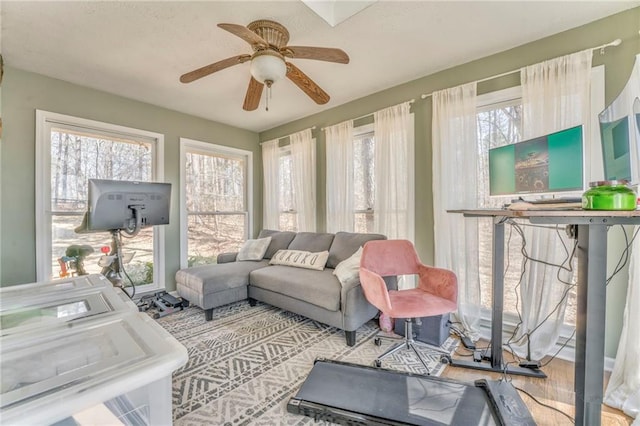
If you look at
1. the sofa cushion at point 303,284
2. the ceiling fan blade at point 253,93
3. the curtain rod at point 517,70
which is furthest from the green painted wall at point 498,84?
the ceiling fan blade at point 253,93

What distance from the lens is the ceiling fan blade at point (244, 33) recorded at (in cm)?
160

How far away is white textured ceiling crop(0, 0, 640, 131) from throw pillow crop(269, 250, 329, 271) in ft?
6.54

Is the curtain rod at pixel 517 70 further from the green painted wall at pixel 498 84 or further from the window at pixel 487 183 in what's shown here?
the window at pixel 487 183

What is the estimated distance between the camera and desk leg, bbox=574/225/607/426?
112cm

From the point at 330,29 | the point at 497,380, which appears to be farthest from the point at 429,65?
the point at 497,380

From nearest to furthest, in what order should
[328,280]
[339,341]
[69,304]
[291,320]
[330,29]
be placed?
[69,304] → [330,29] → [339,341] → [328,280] → [291,320]

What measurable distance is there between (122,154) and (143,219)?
1.25m

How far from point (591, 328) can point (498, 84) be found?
220 cm

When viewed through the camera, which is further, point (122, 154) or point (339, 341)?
point (122, 154)

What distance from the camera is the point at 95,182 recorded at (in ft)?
8.07

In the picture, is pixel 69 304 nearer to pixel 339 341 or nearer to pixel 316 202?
pixel 339 341

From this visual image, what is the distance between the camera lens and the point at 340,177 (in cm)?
358

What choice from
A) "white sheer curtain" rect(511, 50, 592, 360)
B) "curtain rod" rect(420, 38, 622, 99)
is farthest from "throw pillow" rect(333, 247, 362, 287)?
"curtain rod" rect(420, 38, 622, 99)

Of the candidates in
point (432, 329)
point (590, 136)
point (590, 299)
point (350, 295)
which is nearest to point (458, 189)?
point (590, 136)
